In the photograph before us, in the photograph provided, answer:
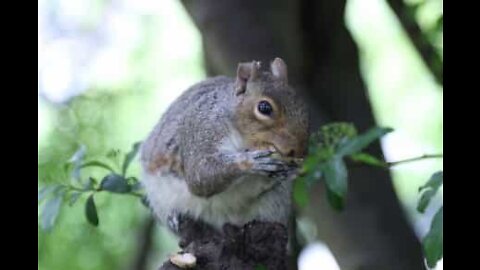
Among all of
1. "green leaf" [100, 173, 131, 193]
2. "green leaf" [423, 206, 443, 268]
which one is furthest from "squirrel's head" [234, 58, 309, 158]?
"green leaf" [100, 173, 131, 193]

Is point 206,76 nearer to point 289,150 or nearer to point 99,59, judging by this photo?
point 99,59

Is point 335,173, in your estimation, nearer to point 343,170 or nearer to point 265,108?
point 343,170

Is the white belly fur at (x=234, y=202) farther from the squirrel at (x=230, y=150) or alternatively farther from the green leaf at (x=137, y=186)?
the green leaf at (x=137, y=186)

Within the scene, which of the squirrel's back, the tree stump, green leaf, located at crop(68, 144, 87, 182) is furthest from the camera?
green leaf, located at crop(68, 144, 87, 182)

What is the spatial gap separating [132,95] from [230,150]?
771 mm

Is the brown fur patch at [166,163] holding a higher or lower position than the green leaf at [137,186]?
higher

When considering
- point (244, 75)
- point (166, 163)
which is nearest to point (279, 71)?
point (244, 75)

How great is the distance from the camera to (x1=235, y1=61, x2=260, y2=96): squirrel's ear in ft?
4.92

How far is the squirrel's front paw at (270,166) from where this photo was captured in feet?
4.62

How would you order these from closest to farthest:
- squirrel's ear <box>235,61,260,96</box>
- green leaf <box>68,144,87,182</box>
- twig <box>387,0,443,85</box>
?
squirrel's ear <box>235,61,260,96</box>, green leaf <box>68,144,87,182</box>, twig <box>387,0,443,85</box>

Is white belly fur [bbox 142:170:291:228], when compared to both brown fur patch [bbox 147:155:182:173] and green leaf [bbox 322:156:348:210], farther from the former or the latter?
green leaf [bbox 322:156:348:210]

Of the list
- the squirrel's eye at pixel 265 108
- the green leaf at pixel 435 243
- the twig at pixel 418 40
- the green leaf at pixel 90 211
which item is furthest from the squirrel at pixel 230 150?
the twig at pixel 418 40

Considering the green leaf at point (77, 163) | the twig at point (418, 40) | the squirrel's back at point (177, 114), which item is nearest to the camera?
the squirrel's back at point (177, 114)

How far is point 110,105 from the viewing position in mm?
2312
